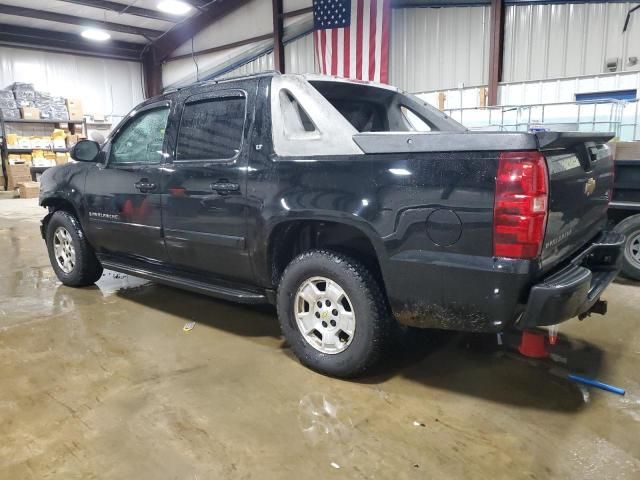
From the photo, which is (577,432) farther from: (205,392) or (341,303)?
(205,392)

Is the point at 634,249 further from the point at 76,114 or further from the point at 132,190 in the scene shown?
the point at 76,114

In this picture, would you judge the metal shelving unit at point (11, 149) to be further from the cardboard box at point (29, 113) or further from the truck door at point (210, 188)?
the truck door at point (210, 188)

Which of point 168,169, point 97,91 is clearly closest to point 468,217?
point 168,169

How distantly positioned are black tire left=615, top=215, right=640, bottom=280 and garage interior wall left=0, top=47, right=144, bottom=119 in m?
17.1

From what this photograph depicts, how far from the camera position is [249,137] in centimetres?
280

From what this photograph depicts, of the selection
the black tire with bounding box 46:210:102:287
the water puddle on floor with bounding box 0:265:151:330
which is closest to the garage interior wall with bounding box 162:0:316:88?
the water puddle on floor with bounding box 0:265:151:330

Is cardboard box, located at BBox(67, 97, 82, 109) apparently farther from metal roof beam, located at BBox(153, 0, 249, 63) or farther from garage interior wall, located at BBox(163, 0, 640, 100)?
garage interior wall, located at BBox(163, 0, 640, 100)

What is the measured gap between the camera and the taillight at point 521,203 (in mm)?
1894

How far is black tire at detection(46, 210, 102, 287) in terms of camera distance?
4.16m

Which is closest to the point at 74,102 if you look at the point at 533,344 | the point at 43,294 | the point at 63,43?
the point at 63,43

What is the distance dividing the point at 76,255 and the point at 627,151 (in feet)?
15.9

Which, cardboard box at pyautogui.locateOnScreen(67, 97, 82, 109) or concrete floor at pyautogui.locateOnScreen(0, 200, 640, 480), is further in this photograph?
cardboard box at pyautogui.locateOnScreen(67, 97, 82, 109)

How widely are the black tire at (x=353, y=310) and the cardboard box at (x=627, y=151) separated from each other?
3.03m

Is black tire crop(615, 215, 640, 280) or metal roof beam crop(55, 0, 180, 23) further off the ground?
metal roof beam crop(55, 0, 180, 23)
